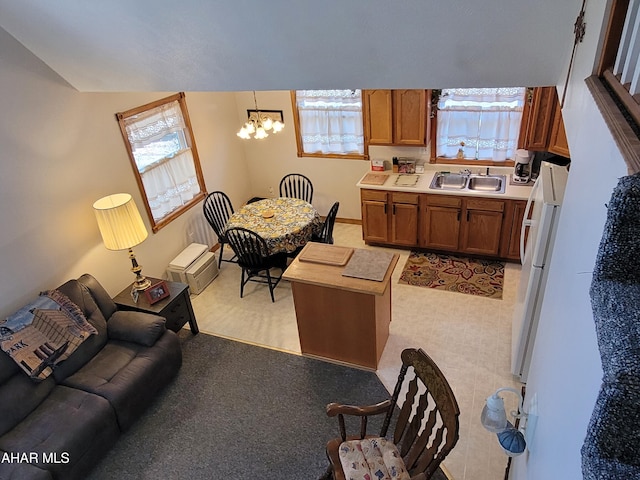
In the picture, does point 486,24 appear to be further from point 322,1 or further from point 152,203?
point 152,203

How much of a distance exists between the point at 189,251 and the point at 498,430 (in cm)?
392

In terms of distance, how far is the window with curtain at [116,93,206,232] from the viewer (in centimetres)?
434

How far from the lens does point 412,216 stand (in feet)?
16.8

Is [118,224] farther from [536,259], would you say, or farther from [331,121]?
[536,259]

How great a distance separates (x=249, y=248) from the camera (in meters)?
4.49

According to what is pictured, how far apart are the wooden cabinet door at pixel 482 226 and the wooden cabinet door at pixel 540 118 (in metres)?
0.69

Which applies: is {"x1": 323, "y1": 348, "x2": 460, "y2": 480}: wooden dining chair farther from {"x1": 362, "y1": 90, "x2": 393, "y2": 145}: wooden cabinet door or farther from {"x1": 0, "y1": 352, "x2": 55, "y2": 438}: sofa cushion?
{"x1": 362, "y1": 90, "x2": 393, "y2": 145}: wooden cabinet door

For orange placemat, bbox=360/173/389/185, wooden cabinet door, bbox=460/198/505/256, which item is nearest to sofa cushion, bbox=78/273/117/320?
orange placemat, bbox=360/173/389/185

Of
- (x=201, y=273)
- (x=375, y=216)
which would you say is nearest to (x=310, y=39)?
(x=375, y=216)

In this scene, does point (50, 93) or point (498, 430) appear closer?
point (498, 430)

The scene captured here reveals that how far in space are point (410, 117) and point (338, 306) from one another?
2.59m

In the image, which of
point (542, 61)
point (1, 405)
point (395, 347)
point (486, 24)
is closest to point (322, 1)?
point (486, 24)

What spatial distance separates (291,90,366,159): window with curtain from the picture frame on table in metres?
2.84

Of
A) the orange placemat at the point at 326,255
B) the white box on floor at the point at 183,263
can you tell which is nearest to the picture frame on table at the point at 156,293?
the white box on floor at the point at 183,263
